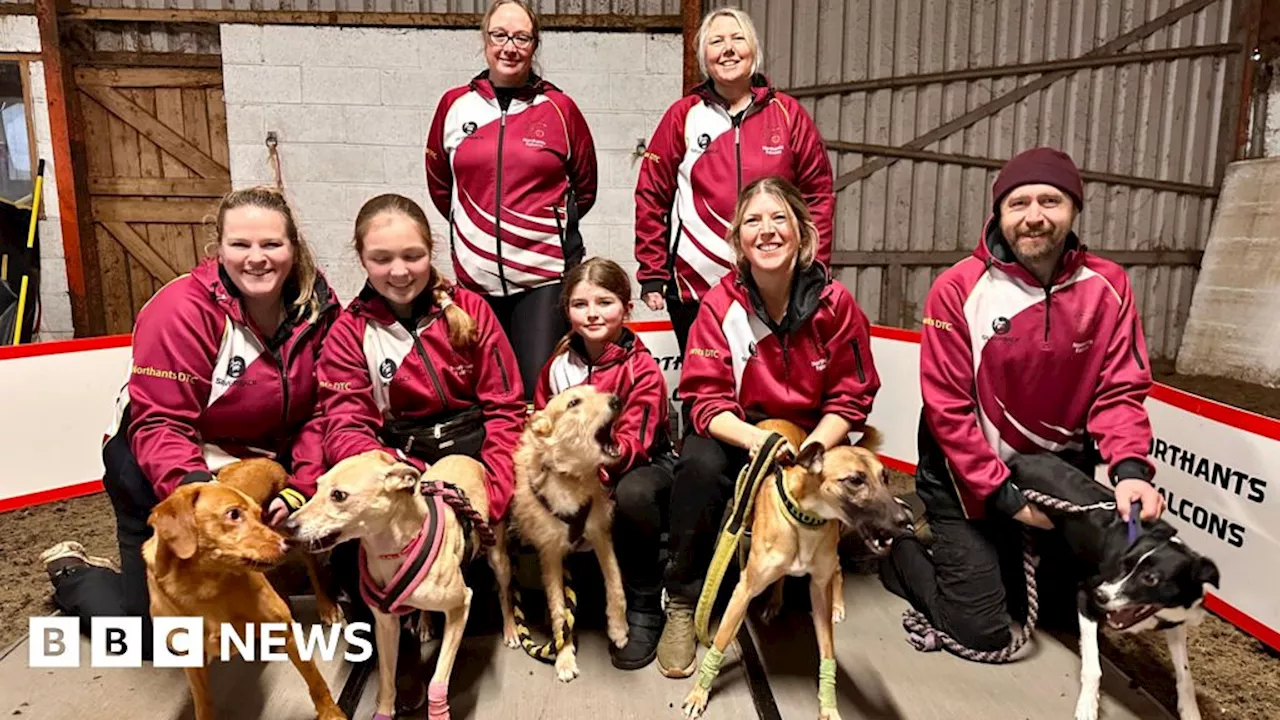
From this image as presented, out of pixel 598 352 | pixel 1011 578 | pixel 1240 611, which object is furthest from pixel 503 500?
pixel 1240 611

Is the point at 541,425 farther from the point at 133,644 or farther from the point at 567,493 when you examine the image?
the point at 133,644

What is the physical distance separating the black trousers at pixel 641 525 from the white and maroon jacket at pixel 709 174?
0.94m

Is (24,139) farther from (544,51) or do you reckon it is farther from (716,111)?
(716,111)

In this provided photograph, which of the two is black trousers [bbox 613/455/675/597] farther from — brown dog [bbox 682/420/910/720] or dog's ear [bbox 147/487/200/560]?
dog's ear [bbox 147/487/200/560]

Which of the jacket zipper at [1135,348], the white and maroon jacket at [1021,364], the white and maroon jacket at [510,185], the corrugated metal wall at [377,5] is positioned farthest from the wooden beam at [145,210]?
the jacket zipper at [1135,348]

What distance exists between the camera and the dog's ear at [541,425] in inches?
93.8

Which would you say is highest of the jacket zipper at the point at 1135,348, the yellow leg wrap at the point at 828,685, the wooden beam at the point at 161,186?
the wooden beam at the point at 161,186

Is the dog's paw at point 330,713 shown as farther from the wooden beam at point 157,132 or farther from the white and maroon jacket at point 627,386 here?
the wooden beam at point 157,132

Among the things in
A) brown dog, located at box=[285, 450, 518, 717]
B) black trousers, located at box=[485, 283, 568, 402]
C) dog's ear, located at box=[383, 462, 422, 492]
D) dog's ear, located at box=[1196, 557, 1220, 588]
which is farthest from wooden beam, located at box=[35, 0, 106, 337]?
dog's ear, located at box=[1196, 557, 1220, 588]

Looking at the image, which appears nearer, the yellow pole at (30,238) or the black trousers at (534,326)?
the black trousers at (534,326)

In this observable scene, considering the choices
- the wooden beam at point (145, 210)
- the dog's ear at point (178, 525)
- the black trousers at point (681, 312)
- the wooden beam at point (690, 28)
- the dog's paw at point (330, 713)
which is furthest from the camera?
the wooden beam at point (145, 210)

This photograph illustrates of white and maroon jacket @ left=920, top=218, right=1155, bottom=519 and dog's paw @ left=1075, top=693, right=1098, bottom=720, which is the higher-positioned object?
white and maroon jacket @ left=920, top=218, right=1155, bottom=519

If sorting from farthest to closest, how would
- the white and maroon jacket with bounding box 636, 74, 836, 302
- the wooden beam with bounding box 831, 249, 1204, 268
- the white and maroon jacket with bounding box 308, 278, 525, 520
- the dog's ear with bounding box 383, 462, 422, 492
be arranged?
the wooden beam with bounding box 831, 249, 1204, 268 → the white and maroon jacket with bounding box 636, 74, 836, 302 → the white and maroon jacket with bounding box 308, 278, 525, 520 → the dog's ear with bounding box 383, 462, 422, 492

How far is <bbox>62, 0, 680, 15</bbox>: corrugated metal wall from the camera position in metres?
6.54
